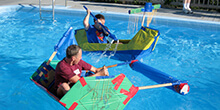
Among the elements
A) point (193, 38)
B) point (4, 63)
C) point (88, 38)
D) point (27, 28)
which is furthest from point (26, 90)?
point (193, 38)

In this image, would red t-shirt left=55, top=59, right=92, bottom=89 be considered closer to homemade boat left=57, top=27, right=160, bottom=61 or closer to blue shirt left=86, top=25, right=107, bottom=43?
homemade boat left=57, top=27, right=160, bottom=61

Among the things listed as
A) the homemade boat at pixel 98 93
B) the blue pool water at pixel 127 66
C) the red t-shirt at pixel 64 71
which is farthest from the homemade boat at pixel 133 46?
the homemade boat at pixel 98 93

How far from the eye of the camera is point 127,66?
5.75m

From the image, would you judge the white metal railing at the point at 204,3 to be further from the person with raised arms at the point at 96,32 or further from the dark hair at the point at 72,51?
the dark hair at the point at 72,51

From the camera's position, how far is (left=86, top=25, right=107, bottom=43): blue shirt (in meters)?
5.61

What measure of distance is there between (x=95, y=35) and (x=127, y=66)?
1.16 meters

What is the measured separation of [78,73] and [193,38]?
5844 millimetres

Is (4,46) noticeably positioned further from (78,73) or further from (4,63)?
(78,73)

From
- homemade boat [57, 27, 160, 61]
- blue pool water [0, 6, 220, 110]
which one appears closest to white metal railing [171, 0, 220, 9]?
blue pool water [0, 6, 220, 110]

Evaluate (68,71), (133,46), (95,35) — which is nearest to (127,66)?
(133,46)

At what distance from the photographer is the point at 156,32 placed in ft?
17.4

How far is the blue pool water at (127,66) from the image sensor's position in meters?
4.32

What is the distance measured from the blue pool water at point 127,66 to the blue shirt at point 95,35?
16.6 inches

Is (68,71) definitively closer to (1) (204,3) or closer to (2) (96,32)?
(2) (96,32)
